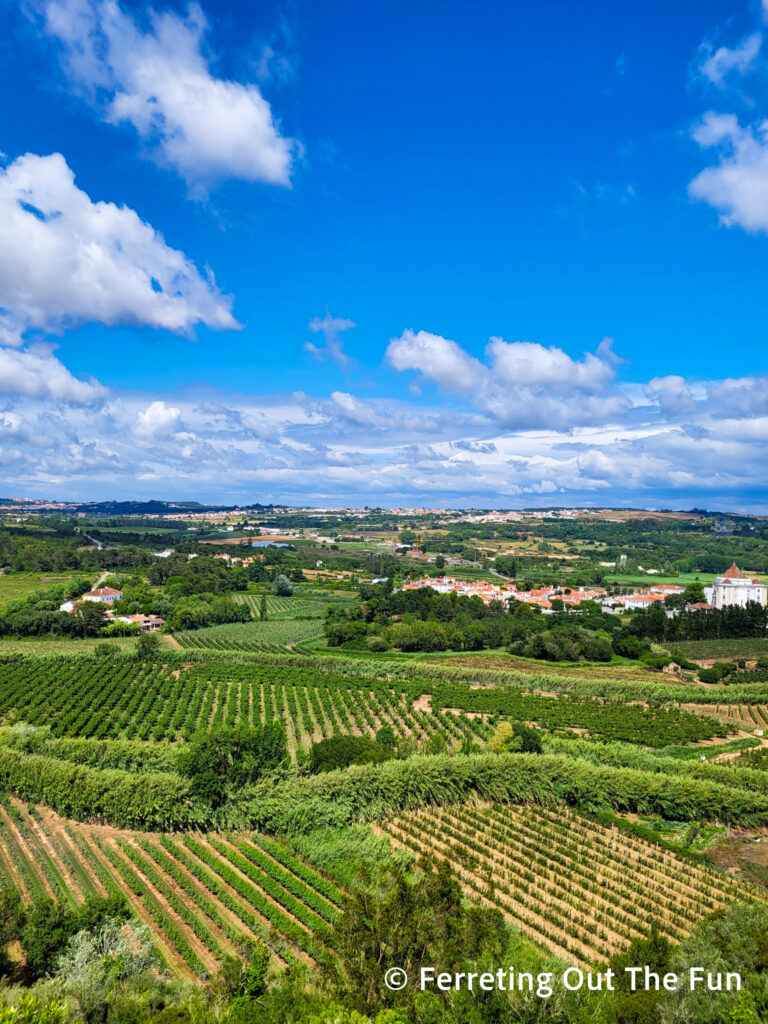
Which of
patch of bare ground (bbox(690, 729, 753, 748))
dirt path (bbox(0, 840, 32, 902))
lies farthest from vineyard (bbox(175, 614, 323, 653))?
patch of bare ground (bbox(690, 729, 753, 748))

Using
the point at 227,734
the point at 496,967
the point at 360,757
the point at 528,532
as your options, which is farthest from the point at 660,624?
the point at 528,532

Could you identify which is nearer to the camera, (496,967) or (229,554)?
(496,967)

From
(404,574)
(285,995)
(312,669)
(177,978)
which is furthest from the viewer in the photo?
(404,574)

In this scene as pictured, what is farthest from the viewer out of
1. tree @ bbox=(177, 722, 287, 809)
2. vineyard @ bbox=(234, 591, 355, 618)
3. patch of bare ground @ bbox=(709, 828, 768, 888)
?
vineyard @ bbox=(234, 591, 355, 618)

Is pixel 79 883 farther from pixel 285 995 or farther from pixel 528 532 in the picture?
pixel 528 532

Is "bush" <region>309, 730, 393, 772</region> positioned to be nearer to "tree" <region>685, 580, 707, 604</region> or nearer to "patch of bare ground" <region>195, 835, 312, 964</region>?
"patch of bare ground" <region>195, 835, 312, 964</region>

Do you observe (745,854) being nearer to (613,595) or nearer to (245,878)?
(245,878)

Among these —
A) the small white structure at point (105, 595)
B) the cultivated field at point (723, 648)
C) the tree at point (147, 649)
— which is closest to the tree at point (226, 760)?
the tree at point (147, 649)
